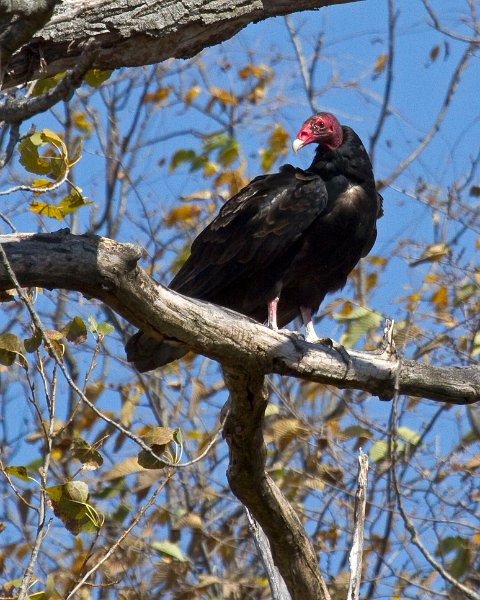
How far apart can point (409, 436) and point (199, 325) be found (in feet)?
6.87

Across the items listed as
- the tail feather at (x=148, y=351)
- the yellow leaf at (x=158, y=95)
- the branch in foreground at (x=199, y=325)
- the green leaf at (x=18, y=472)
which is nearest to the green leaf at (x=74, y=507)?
the green leaf at (x=18, y=472)

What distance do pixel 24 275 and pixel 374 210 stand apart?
217 centimetres

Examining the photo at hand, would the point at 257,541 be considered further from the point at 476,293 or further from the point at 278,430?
the point at 476,293

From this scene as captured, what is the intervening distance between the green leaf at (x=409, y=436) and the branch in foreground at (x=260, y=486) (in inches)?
65.8

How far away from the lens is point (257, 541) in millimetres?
3641

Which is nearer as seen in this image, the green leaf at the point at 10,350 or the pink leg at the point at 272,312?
the green leaf at the point at 10,350

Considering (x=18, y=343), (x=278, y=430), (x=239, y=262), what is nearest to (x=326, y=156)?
(x=239, y=262)

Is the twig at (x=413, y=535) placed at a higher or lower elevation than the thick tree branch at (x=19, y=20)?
lower

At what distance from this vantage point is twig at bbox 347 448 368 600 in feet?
10.6

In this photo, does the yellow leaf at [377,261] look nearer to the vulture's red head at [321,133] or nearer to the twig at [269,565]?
the vulture's red head at [321,133]

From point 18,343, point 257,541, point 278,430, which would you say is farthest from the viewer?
point 278,430

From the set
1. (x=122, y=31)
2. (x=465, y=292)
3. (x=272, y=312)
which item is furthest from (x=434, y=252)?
(x=122, y=31)

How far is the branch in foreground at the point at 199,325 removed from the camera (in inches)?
112

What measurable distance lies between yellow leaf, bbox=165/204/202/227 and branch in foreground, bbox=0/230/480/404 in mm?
3335
